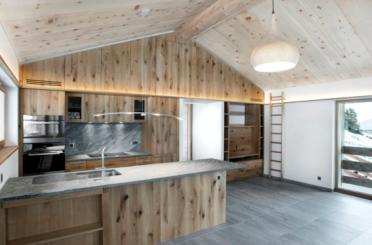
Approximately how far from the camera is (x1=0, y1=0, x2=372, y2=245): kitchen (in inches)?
101

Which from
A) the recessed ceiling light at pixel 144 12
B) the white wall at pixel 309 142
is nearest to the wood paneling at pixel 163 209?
the recessed ceiling light at pixel 144 12

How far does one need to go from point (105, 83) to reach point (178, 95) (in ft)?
5.41

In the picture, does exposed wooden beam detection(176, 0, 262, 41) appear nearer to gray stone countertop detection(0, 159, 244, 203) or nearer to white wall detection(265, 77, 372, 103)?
gray stone countertop detection(0, 159, 244, 203)

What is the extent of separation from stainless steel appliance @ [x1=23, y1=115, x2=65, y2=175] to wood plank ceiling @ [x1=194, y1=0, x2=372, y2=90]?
363 cm

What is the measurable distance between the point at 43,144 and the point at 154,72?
2.57 m

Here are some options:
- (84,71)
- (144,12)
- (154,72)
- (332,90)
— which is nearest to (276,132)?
(332,90)

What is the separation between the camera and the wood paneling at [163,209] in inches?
109

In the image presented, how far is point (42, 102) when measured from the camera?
3969 mm

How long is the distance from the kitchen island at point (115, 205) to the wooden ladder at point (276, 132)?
352 centimetres

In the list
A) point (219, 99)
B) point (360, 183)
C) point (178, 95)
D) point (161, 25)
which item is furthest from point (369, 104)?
point (161, 25)

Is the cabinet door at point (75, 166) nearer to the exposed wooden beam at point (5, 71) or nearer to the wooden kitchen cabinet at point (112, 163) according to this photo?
the wooden kitchen cabinet at point (112, 163)

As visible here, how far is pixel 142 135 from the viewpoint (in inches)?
203

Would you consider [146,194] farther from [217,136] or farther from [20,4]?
[217,136]

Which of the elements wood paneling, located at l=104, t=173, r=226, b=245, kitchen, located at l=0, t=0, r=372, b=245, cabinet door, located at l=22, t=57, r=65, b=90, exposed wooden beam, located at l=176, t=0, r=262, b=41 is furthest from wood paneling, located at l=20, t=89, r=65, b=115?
exposed wooden beam, located at l=176, t=0, r=262, b=41
